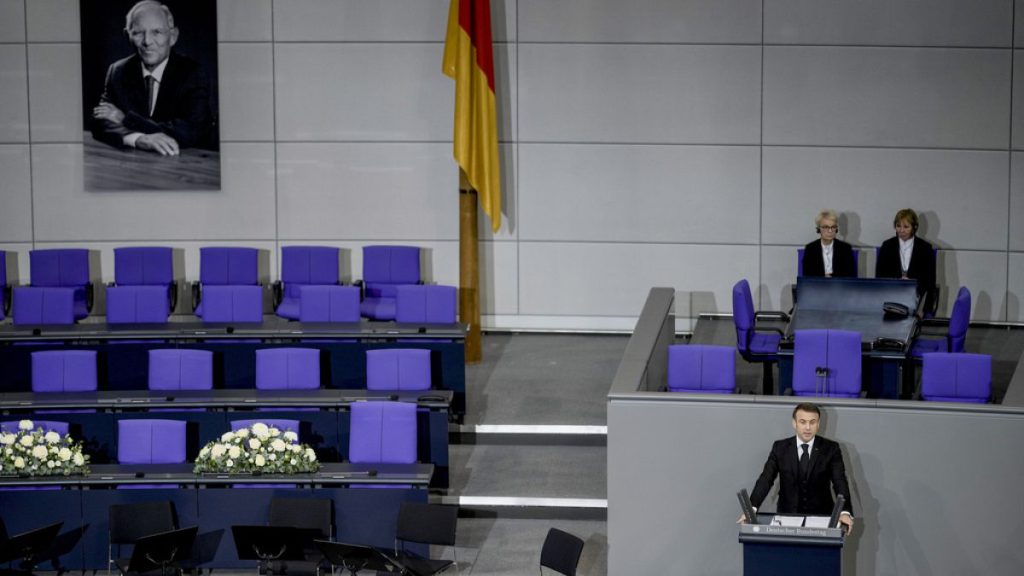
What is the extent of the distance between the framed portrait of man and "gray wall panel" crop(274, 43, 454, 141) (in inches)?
28.4

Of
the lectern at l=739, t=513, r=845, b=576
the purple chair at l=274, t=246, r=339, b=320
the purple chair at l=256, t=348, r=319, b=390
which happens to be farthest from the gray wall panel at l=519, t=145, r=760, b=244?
the lectern at l=739, t=513, r=845, b=576

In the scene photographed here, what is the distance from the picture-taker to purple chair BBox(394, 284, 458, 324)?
1117 centimetres

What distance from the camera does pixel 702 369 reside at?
883cm

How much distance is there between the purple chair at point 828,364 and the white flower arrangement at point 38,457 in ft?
15.3

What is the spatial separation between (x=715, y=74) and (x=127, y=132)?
5.49 metres

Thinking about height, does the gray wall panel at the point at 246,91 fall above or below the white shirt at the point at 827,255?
above

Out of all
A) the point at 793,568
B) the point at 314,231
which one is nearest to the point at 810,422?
the point at 793,568

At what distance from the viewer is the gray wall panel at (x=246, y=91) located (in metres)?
12.9

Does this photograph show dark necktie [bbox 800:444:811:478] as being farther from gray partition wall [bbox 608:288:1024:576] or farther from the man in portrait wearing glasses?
the man in portrait wearing glasses

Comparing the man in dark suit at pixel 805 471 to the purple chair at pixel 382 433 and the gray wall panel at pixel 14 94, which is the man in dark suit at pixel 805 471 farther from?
the gray wall panel at pixel 14 94

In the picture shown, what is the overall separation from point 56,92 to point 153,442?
5102mm

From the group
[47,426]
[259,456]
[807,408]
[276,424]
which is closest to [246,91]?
[47,426]

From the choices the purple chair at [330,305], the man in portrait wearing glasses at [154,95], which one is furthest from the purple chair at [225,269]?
the man in portrait wearing glasses at [154,95]

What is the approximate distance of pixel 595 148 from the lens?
42.2ft
